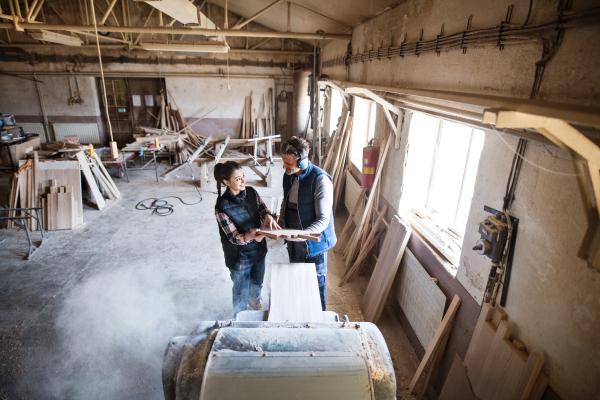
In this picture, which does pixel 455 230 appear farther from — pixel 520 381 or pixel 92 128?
pixel 92 128

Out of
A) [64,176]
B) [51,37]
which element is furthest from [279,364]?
[51,37]

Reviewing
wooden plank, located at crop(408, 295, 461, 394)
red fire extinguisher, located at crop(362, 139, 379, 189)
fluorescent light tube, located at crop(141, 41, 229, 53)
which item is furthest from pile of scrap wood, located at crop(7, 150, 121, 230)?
wooden plank, located at crop(408, 295, 461, 394)

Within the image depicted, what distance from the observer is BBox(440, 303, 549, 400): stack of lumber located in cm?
176

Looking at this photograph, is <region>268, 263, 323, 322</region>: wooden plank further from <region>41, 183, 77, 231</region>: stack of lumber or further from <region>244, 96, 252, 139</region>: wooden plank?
<region>244, 96, 252, 139</region>: wooden plank

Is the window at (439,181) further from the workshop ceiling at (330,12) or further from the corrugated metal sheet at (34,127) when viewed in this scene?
the corrugated metal sheet at (34,127)

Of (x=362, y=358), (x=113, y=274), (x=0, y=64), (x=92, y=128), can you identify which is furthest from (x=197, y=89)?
(x=362, y=358)

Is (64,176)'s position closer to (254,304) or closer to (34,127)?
(254,304)

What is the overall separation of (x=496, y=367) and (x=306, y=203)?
178cm

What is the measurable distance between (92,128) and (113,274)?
9060 millimetres

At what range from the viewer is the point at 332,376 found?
1.34 meters

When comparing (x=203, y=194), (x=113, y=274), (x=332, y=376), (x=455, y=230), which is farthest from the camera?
(x=203, y=194)

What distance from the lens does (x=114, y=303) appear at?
13.2ft

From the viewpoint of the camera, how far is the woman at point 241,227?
9.32 ft

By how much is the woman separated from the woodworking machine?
1.30 metres
